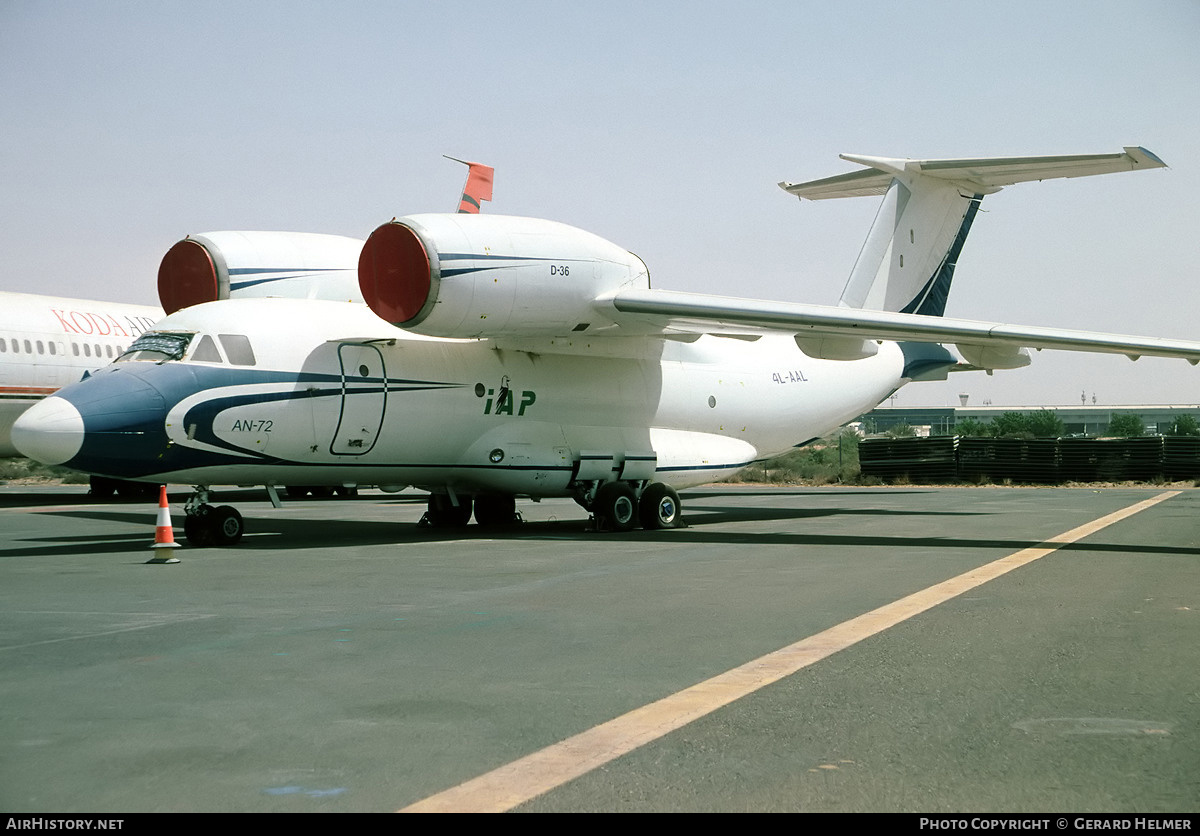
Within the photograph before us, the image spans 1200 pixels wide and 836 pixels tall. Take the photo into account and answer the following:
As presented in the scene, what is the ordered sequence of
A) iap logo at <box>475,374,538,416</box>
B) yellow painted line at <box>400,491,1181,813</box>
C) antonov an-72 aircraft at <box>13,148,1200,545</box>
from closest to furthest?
1. yellow painted line at <box>400,491,1181,813</box>
2. antonov an-72 aircraft at <box>13,148,1200,545</box>
3. iap logo at <box>475,374,538,416</box>

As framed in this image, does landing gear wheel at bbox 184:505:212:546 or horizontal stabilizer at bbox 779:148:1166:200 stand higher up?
horizontal stabilizer at bbox 779:148:1166:200

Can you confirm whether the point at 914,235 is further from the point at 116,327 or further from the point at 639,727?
the point at 639,727

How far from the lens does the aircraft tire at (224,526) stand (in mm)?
13078

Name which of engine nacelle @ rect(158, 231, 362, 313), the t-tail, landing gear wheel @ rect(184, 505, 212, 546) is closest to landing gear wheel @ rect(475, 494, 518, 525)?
engine nacelle @ rect(158, 231, 362, 313)

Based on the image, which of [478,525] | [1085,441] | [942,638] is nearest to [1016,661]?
[942,638]

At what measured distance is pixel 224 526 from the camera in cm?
1313

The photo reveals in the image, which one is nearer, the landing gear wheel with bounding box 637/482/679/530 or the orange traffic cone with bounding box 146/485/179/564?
the orange traffic cone with bounding box 146/485/179/564

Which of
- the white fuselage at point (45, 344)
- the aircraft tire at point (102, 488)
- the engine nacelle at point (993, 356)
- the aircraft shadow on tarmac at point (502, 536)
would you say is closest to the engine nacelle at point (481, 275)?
the aircraft shadow on tarmac at point (502, 536)

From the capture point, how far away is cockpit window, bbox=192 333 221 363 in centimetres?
1286

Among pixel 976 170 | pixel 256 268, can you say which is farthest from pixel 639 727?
pixel 976 170

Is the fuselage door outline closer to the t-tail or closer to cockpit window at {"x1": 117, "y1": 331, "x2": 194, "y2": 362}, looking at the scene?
cockpit window at {"x1": 117, "y1": 331, "x2": 194, "y2": 362}

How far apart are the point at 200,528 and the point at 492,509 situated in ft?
16.2

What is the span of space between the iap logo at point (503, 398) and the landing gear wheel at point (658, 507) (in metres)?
2.11

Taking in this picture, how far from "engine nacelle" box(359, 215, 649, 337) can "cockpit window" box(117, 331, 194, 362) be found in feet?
7.06
